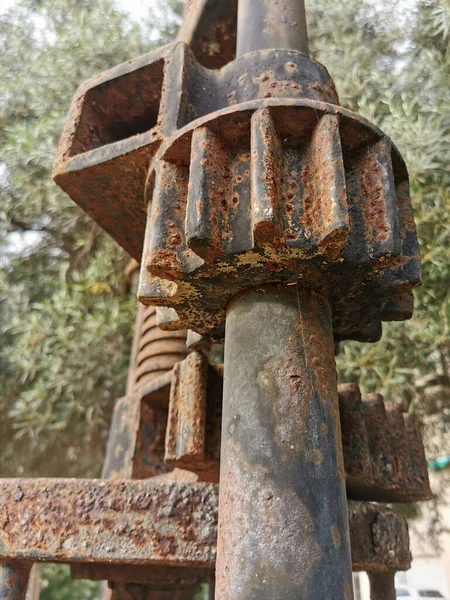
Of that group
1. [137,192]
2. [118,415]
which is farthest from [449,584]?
[137,192]

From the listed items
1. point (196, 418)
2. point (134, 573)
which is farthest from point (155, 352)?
point (196, 418)

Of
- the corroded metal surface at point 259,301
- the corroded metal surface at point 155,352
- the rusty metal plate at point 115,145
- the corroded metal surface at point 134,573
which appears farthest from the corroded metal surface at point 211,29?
the corroded metal surface at point 134,573

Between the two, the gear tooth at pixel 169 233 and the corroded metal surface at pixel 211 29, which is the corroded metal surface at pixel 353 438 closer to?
the gear tooth at pixel 169 233

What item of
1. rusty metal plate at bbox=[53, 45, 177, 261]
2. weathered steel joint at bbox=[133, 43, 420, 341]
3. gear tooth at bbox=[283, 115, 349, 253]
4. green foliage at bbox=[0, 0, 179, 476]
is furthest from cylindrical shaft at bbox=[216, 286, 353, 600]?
green foliage at bbox=[0, 0, 179, 476]

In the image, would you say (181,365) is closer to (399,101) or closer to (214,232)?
(214,232)

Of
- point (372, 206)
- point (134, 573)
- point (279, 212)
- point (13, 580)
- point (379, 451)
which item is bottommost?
point (13, 580)

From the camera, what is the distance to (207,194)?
159cm

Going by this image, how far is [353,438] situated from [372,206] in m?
0.94

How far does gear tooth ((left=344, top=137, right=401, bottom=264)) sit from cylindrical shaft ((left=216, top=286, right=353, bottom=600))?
0.24m

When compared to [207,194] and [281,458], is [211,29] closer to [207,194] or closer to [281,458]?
[207,194]

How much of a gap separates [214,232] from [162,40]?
5.19 metres

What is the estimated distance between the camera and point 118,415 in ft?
10.5

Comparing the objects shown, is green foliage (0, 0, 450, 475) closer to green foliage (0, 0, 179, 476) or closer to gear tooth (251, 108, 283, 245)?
green foliage (0, 0, 179, 476)

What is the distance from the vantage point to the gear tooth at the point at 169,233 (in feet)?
5.47
